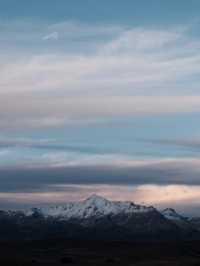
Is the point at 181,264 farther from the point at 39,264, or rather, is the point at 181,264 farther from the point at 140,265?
the point at 39,264

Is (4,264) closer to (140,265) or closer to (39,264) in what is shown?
(39,264)

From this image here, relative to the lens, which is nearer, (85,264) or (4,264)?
(4,264)

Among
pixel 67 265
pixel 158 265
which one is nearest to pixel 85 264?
pixel 67 265

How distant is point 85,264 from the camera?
186m

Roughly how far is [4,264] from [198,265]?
46.7m

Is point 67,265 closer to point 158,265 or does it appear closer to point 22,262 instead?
point 22,262

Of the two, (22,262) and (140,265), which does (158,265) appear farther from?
(22,262)

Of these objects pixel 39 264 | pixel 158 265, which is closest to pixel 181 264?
pixel 158 265

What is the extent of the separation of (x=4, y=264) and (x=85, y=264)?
919 inches

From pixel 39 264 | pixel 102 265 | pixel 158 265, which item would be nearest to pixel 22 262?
pixel 39 264

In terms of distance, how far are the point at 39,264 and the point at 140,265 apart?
81.3 ft

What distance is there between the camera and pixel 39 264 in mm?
178125

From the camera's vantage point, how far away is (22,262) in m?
181

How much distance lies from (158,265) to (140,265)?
4790mm
